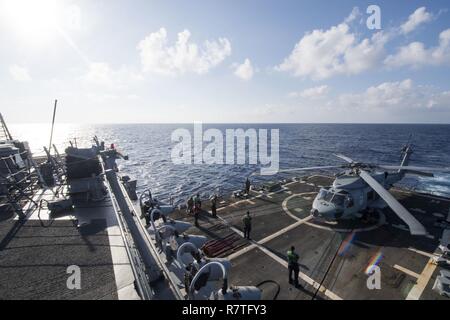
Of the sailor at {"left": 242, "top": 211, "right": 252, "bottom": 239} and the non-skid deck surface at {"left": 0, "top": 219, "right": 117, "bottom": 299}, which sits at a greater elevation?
the non-skid deck surface at {"left": 0, "top": 219, "right": 117, "bottom": 299}

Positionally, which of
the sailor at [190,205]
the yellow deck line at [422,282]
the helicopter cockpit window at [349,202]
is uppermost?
the helicopter cockpit window at [349,202]

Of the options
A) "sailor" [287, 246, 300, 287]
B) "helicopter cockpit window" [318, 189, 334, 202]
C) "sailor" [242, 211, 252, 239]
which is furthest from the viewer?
"helicopter cockpit window" [318, 189, 334, 202]

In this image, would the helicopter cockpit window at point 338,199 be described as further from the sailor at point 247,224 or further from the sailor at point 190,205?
the sailor at point 190,205

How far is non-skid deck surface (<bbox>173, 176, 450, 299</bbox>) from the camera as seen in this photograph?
12.4m

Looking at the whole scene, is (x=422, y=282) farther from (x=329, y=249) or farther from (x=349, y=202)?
(x=349, y=202)

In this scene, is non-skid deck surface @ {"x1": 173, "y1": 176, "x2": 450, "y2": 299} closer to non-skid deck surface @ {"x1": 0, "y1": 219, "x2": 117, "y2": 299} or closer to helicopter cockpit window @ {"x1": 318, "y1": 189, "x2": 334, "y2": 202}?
helicopter cockpit window @ {"x1": 318, "y1": 189, "x2": 334, "y2": 202}

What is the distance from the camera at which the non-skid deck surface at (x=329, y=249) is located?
40.7 feet

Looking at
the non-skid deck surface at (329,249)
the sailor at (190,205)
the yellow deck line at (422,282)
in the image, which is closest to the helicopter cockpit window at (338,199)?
the non-skid deck surface at (329,249)

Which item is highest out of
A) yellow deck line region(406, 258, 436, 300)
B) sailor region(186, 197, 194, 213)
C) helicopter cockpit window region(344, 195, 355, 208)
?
helicopter cockpit window region(344, 195, 355, 208)

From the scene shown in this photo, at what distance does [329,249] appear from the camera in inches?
627

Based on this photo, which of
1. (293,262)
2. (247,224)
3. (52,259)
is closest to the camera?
(52,259)

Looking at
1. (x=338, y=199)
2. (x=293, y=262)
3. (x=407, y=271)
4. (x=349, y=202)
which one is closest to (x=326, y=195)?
(x=338, y=199)

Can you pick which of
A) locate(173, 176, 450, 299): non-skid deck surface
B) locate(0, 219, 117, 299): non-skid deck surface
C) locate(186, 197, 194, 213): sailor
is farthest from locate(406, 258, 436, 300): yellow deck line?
locate(186, 197, 194, 213): sailor
